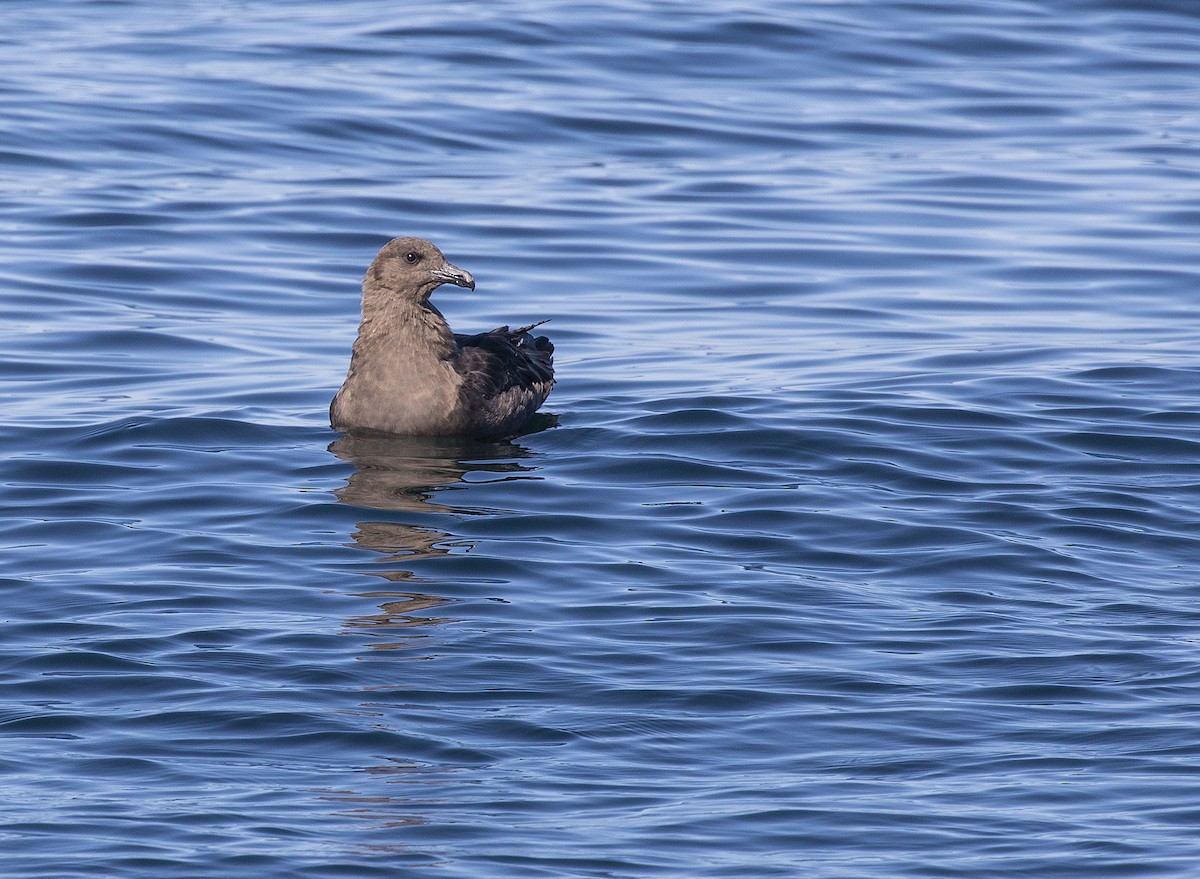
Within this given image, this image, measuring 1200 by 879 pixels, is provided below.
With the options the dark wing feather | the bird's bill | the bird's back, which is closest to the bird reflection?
the bird's back

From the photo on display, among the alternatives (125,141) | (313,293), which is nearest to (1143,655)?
(313,293)

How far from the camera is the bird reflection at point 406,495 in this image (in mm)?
8748

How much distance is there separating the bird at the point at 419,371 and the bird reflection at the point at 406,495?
13 centimetres

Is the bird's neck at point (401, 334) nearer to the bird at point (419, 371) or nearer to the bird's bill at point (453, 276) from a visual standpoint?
the bird at point (419, 371)

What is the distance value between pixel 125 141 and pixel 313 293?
5.65 m

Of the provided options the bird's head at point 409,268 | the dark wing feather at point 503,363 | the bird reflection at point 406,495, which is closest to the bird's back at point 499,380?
the dark wing feather at point 503,363

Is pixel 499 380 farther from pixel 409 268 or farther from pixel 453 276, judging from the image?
pixel 409 268

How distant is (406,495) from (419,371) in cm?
172

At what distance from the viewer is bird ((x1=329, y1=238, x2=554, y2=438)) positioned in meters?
12.4

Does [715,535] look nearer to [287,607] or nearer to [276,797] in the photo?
[287,607]

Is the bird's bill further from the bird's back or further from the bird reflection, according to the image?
the bird reflection

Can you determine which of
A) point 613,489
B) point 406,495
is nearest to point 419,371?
point 406,495

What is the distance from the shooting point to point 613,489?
11.2 metres

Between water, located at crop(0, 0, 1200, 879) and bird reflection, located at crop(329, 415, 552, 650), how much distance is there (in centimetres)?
5
